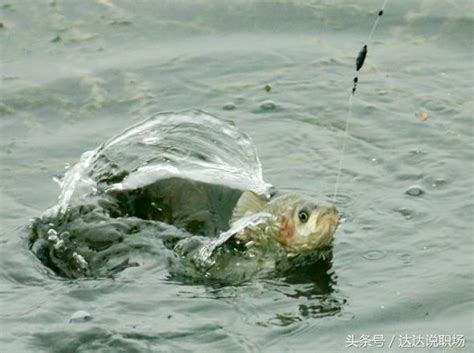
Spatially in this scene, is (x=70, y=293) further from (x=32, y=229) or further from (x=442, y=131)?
(x=442, y=131)

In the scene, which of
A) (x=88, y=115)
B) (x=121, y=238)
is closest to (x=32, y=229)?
(x=121, y=238)

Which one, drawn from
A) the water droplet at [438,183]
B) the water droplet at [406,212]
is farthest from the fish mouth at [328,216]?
the water droplet at [438,183]

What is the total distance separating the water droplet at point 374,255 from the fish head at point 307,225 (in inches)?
7.2

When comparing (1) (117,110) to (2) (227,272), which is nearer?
(2) (227,272)

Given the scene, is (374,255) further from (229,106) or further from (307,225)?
(229,106)

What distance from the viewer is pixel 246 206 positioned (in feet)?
19.5

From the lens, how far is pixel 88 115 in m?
7.35

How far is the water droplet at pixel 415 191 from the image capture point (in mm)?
6285

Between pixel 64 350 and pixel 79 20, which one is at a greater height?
pixel 79 20

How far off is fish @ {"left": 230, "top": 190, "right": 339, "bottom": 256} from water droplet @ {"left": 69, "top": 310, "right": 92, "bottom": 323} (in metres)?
0.99

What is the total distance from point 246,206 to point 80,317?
1145mm

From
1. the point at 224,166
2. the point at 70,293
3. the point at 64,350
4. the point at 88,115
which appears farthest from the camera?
the point at 88,115

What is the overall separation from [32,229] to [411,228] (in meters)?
1.80

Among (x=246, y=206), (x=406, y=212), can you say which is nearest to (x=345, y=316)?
(x=246, y=206)
